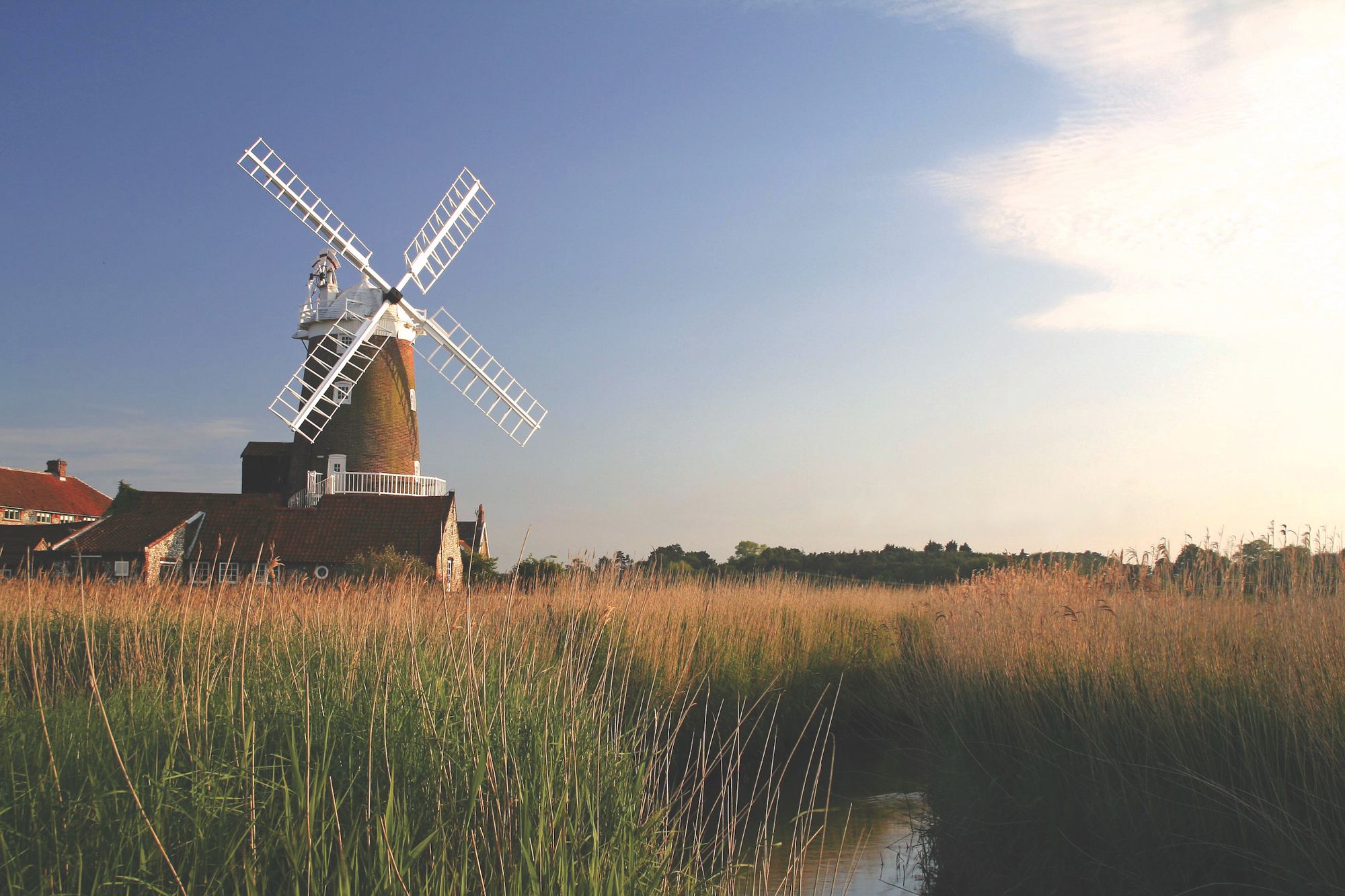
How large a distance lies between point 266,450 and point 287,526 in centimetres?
1089

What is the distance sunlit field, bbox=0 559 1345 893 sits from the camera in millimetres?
3057

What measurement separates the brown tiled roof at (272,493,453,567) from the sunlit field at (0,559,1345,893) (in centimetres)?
1419

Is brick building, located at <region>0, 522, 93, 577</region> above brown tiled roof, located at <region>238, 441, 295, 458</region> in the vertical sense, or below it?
below

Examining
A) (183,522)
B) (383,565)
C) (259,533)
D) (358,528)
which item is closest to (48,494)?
(183,522)

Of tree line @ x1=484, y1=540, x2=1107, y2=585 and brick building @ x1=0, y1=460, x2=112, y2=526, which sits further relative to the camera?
brick building @ x1=0, y1=460, x2=112, y2=526

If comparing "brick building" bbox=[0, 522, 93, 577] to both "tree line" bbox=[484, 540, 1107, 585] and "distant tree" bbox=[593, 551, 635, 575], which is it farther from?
"distant tree" bbox=[593, 551, 635, 575]

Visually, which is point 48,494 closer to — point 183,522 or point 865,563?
point 183,522

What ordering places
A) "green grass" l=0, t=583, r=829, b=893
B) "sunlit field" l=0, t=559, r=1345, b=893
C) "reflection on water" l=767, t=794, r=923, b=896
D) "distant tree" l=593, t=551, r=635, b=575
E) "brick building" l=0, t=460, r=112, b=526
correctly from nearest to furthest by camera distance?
"green grass" l=0, t=583, r=829, b=893
"sunlit field" l=0, t=559, r=1345, b=893
"reflection on water" l=767, t=794, r=923, b=896
"distant tree" l=593, t=551, r=635, b=575
"brick building" l=0, t=460, r=112, b=526

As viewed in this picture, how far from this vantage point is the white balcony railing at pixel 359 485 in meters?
25.7

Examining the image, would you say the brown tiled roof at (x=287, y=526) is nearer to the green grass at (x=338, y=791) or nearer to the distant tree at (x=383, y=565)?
the distant tree at (x=383, y=565)

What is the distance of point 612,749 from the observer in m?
4.18

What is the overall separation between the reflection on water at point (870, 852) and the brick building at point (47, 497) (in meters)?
44.0

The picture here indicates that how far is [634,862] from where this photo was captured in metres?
3.38

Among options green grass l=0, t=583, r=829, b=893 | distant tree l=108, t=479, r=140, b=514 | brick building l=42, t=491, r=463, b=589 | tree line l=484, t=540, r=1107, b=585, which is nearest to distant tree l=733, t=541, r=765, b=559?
tree line l=484, t=540, r=1107, b=585
